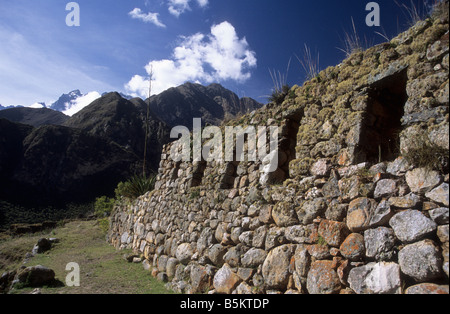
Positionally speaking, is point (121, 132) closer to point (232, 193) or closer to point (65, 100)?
point (232, 193)

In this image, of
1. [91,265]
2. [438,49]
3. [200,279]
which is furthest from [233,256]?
[91,265]

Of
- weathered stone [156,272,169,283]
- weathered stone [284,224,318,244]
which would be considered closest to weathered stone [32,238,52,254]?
weathered stone [156,272,169,283]

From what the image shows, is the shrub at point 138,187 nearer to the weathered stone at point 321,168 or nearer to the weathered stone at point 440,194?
the weathered stone at point 321,168

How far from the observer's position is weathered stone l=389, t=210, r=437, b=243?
81.0 inches

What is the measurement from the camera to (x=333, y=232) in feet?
8.84

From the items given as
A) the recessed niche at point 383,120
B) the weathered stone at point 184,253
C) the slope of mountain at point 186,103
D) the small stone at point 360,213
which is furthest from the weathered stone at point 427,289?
the slope of mountain at point 186,103

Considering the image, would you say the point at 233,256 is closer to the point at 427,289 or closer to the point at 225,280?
Result: the point at 225,280

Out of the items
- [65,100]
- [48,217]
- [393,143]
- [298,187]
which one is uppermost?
[65,100]

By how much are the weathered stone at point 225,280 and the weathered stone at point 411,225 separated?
7.01ft

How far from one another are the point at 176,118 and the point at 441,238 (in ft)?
158

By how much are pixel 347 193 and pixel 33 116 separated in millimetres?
61722

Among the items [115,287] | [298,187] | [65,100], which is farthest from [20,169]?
[65,100]

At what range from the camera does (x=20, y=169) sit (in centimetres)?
2812

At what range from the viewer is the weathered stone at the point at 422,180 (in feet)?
6.99
